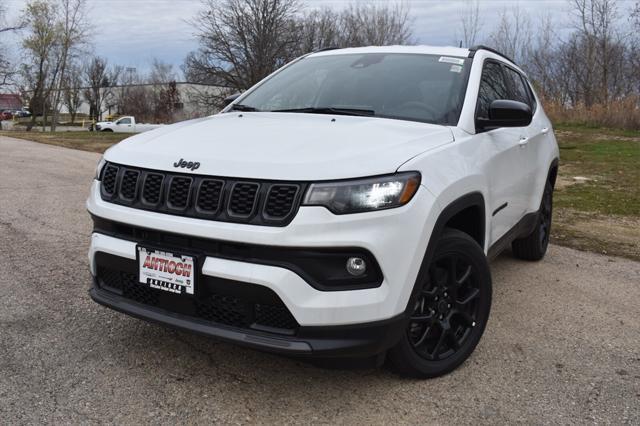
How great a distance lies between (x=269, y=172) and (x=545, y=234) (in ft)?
12.8

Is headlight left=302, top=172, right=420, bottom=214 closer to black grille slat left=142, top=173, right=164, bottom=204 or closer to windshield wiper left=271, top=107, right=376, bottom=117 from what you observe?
black grille slat left=142, top=173, right=164, bottom=204

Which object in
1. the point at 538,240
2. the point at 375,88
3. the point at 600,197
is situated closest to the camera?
the point at 375,88

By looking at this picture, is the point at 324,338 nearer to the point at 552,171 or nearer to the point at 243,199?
the point at 243,199

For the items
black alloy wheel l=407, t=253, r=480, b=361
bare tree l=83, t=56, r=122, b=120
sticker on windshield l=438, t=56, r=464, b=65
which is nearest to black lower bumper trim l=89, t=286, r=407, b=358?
black alloy wheel l=407, t=253, r=480, b=361

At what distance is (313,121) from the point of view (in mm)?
3303

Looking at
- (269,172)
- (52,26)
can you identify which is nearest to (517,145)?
(269,172)

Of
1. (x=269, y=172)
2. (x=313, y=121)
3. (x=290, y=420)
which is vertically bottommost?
(x=290, y=420)

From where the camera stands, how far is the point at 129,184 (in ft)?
9.50

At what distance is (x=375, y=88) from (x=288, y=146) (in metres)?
1.27

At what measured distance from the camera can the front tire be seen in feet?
9.47

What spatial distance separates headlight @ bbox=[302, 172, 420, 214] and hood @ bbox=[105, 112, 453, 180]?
0.13 ft

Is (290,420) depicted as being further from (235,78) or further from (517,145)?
(235,78)

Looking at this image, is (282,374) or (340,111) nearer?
(282,374)

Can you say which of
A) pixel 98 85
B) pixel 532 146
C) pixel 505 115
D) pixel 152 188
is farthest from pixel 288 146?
pixel 98 85
